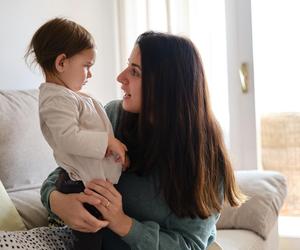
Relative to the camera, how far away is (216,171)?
1.42m

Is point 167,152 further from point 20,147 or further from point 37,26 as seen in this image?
point 37,26

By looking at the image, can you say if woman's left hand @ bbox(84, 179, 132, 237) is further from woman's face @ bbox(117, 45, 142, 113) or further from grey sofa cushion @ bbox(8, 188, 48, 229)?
grey sofa cushion @ bbox(8, 188, 48, 229)

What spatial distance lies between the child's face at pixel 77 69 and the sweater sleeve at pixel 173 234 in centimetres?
38

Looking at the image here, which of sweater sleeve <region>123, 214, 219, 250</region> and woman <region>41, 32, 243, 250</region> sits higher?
woman <region>41, 32, 243, 250</region>

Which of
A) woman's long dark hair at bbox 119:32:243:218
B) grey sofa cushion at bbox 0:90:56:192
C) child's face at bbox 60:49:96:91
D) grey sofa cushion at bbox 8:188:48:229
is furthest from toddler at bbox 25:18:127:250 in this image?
grey sofa cushion at bbox 0:90:56:192

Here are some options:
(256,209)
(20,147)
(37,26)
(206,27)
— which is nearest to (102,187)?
(20,147)

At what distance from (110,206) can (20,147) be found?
0.66 meters

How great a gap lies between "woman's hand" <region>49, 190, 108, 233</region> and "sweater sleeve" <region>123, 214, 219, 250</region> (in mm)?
88

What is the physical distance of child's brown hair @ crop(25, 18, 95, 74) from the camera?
1.32 meters

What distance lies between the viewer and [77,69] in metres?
1.35

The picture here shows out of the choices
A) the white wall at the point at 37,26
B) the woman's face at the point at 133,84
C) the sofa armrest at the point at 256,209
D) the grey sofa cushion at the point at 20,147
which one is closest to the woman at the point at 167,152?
the woman's face at the point at 133,84

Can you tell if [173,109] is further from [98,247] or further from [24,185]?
[24,185]

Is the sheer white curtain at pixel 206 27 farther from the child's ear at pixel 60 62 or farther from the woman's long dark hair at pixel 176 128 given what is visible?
the child's ear at pixel 60 62

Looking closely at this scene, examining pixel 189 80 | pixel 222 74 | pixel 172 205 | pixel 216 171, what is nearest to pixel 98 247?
pixel 172 205
